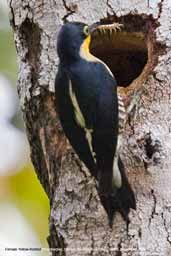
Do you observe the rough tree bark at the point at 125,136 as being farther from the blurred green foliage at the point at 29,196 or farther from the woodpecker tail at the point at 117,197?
the blurred green foliage at the point at 29,196

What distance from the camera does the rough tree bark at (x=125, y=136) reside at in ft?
6.65

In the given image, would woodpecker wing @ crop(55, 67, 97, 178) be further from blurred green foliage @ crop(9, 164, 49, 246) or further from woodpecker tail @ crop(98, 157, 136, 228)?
blurred green foliage @ crop(9, 164, 49, 246)

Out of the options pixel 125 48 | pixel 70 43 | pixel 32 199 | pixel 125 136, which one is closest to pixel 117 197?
pixel 125 136

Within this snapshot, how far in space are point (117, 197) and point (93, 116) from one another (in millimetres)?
198

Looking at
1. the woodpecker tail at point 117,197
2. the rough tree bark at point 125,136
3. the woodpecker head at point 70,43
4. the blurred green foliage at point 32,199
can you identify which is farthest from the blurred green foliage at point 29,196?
the woodpecker head at point 70,43

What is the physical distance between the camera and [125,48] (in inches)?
94.0

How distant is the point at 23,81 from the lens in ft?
7.58

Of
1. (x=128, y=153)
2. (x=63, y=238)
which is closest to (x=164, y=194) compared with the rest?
(x=128, y=153)

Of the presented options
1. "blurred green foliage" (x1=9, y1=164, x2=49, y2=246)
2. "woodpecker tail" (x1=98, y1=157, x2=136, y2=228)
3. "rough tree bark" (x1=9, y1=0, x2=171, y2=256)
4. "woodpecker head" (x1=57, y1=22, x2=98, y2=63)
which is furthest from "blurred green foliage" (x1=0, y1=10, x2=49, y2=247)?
"woodpecker head" (x1=57, y1=22, x2=98, y2=63)

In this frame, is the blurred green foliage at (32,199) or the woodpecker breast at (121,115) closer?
the woodpecker breast at (121,115)

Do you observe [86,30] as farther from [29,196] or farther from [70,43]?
[29,196]

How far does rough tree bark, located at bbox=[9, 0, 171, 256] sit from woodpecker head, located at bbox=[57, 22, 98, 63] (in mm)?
146

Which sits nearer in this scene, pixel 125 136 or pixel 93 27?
pixel 125 136

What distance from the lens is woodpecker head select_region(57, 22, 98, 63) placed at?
6.77ft
